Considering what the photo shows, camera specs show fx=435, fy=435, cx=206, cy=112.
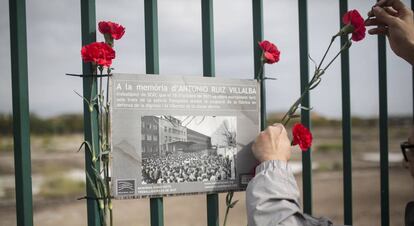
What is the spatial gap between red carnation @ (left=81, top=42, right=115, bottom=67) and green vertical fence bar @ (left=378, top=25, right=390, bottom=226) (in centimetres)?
104

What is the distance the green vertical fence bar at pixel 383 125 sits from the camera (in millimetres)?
1636

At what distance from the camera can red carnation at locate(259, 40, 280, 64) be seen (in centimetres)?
129

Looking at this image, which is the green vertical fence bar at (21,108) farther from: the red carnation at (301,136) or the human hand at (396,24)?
the human hand at (396,24)

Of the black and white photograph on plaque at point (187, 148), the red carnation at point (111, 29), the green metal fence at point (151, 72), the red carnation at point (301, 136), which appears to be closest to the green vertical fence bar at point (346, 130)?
the green metal fence at point (151, 72)

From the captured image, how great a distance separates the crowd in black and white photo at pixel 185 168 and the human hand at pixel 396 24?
2.05ft

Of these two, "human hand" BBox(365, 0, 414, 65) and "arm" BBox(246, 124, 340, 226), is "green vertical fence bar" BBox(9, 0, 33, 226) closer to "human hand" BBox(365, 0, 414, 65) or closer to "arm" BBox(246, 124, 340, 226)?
"arm" BBox(246, 124, 340, 226)

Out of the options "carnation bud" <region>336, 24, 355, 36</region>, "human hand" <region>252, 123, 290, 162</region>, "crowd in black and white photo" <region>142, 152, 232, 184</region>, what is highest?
"carnation bud" <region>336, 24, 355, 36</region>

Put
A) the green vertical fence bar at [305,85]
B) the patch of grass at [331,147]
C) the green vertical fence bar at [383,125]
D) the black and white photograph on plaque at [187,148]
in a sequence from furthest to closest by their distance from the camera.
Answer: the patch of grass at [331,147] < the green vertical fence bar at [383,125] < the green vertical fence bar at [305,85] < the black and white photograph on plaque at [187,148]

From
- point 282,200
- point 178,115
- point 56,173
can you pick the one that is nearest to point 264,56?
point 178,115

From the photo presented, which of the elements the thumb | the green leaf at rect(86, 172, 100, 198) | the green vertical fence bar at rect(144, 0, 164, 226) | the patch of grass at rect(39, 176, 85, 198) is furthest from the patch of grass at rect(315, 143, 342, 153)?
the patch of grass at rect(39, 176, 85, 198)

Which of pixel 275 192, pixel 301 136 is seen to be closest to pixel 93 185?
pixel 275 192

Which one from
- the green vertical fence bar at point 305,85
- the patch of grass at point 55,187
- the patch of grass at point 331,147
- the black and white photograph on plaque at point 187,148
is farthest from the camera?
the patch of grass at point 55,187

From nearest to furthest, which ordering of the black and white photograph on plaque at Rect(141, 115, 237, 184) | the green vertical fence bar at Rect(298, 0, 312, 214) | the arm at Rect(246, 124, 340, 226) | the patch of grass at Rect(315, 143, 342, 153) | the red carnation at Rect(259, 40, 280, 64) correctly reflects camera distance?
1. the arm at Rect(246, 124, 340, 226)
2. the black and white photograph on plaque at Rect(141, 115, 237, 184)
3. the red carnation at Rect(259, 40, 280, 64)
4. the green vertical fence bar at Rect(298, 0, 312, 214)
5. the patch of grass at Rect(315, 143, 342, 153)

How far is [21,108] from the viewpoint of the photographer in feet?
3.66
